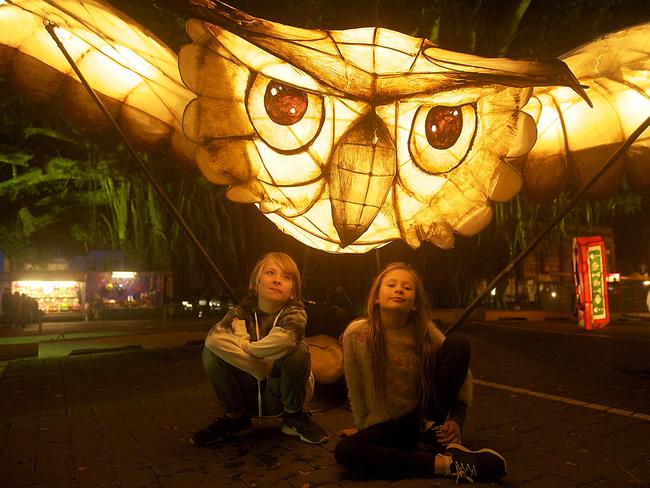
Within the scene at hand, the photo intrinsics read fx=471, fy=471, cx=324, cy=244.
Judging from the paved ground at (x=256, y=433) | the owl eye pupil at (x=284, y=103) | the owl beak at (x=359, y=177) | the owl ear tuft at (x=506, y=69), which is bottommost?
the paved ground at (x=256, y=433)

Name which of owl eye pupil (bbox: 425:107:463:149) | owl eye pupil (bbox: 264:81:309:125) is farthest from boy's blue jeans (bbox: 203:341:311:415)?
owl eye pupil (bbox: 425:107:463:149)

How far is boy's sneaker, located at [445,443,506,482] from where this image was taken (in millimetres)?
2527

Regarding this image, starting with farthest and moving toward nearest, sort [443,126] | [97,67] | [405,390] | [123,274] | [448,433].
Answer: [123,274] → [443,126] → [97,67] → [405,390] → [448,433]

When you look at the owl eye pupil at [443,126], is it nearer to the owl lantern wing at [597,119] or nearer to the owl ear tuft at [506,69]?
the owl lantern wing at [597,119]

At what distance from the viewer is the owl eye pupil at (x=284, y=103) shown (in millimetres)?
3691

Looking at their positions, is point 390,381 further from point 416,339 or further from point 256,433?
point 256,433

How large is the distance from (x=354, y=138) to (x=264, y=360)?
188 cm

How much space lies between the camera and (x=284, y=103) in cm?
376

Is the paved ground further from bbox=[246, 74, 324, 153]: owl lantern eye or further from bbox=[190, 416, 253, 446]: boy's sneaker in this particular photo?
bbox=[246, 74, 324, 153]: owl lantern eye

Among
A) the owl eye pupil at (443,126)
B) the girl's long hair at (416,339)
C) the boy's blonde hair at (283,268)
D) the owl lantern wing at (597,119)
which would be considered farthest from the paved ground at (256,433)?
the owl eye pupil at (443,126)

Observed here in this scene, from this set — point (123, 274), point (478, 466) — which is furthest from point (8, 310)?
point (478, 466)

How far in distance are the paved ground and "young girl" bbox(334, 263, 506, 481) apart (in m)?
0.14

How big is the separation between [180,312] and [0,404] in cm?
1958

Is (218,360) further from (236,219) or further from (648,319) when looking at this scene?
(648,319)
